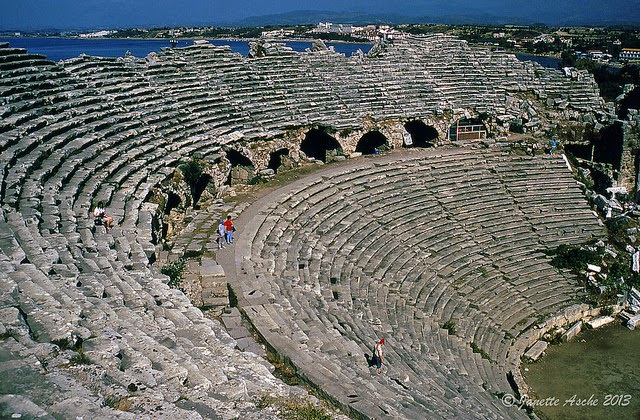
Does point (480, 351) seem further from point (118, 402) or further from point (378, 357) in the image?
point (118, 402)

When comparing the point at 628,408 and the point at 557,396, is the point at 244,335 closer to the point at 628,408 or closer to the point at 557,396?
the point at 557,396

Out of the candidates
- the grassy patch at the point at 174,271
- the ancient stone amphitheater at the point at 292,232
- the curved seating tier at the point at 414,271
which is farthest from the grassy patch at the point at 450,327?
the grassy patch at the point at 174,271

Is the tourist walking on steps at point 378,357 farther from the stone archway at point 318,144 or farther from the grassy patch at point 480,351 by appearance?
the stone archway at point 318,144

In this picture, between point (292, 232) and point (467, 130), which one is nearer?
point (292, 232)

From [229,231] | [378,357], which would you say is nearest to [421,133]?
[229,231]

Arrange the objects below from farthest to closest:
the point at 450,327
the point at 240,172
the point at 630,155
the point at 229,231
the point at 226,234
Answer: the point at 630,155, the point at 240,172, the point at 450,327, the point at 226,234, the point at 229,231

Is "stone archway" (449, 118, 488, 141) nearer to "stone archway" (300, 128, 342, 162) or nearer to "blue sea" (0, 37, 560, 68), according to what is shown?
"stone archway" (300, 128, 342, 162)
